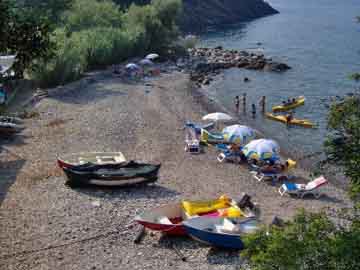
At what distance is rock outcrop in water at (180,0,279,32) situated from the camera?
97812 millimetres

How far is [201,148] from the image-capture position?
89.4 feet

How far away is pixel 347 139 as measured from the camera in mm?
8375

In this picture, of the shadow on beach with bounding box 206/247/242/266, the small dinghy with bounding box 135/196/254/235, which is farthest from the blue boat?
the small dinghy with bounding box 135/196/254/235

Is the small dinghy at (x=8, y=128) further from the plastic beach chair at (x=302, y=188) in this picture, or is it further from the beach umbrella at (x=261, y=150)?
the plastic beach chair at (x=302, y=188)

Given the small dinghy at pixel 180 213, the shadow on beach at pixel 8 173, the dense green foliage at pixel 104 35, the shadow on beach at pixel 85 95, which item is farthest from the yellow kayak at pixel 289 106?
the small dinghy at pixel 180 213

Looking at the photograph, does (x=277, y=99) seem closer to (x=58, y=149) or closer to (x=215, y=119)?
(x=215, y=119)

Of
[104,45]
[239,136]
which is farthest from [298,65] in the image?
[239,136]

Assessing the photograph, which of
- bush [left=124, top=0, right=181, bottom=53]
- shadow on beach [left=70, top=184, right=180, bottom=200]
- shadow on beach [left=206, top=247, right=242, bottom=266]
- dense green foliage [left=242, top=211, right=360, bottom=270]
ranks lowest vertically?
shadow on beach [left=70, top=184, right=180, bottom=200]

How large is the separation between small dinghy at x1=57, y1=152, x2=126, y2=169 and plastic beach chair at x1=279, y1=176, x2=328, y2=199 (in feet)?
22.3

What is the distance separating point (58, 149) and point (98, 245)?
10157 mm

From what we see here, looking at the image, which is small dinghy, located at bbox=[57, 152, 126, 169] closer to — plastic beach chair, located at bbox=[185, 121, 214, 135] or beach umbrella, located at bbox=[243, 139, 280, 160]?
beach umbrella, located at bbox=[243, 139, 280, 160]

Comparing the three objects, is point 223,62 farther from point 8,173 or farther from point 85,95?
point 8,173

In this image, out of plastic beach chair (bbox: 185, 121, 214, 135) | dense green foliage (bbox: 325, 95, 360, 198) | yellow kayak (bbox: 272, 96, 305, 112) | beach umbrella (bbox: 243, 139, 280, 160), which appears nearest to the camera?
dense green foliage (bbox: 325, 95, 360, 198)

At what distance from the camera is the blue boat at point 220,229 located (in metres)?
15.4
